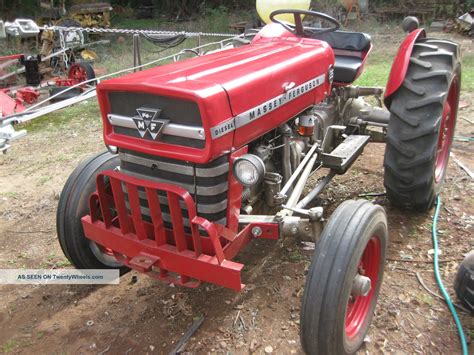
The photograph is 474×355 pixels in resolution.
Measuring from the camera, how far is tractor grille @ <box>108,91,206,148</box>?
6.80 feet

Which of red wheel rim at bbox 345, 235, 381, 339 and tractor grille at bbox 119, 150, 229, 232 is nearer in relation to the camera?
tractor grille at bbox 119, 150, 229, 232

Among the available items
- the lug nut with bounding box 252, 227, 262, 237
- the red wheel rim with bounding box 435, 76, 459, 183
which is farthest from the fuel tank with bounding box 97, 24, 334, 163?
the red wheel rim with bounding box 435, 76, 459, 183

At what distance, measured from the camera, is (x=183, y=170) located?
Result: 2.18 metres

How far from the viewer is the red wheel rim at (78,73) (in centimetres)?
834

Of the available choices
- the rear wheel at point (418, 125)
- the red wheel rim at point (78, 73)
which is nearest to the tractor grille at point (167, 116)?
the rear wheel at point (418, 125)

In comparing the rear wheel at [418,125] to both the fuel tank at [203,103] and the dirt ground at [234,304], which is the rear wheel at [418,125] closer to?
the dirt ground at [234,304]

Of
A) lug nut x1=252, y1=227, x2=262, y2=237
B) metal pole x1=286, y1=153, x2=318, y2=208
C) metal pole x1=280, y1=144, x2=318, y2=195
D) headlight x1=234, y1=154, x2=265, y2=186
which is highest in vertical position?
headlight x1=234, y1=154, x2=265, y2=186

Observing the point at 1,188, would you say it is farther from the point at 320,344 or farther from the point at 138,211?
the point at 320,344

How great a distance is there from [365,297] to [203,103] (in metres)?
1.36

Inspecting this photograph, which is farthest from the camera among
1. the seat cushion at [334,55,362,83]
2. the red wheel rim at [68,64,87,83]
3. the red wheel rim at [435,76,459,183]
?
the red wheel rim at [68,64,87,83]

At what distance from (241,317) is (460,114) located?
14.4 feet

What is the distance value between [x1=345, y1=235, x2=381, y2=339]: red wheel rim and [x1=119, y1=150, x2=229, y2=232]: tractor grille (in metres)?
0.79

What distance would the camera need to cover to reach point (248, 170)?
217 centimetres

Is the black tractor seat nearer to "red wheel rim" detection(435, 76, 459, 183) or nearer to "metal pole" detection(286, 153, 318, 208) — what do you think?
"red wheel rim" detection(435, 76, 459, 183)
